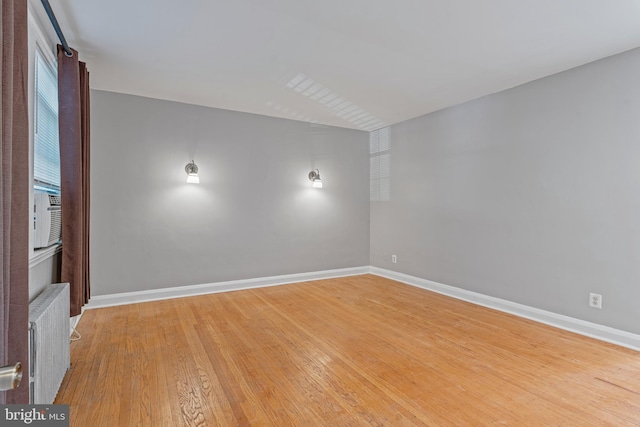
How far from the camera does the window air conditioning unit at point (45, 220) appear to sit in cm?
215

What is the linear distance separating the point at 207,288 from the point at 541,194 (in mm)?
4352

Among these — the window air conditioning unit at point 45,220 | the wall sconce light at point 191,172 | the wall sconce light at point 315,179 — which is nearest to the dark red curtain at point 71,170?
the window air conditioning unit at point 45,220

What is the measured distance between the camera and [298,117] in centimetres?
514

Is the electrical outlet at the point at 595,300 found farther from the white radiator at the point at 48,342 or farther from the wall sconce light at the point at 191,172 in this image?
the wall sconce light at the point at 191,172

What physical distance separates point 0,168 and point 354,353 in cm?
260

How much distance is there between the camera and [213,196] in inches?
184

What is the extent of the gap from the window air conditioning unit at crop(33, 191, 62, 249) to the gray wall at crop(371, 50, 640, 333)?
439 centimetres

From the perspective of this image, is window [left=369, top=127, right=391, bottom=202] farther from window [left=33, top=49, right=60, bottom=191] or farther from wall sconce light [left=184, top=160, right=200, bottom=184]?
window [left=33, top=49, right=60, bottom=191]

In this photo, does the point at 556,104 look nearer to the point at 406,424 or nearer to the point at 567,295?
the point at 567,295

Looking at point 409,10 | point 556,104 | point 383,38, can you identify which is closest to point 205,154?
point 383,38

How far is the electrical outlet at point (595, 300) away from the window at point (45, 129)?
4859 mm

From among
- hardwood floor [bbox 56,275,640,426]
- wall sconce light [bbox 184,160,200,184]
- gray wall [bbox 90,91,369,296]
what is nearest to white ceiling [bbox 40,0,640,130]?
gray wall [bbox 90,91,369,296]

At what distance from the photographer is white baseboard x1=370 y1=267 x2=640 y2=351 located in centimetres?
296

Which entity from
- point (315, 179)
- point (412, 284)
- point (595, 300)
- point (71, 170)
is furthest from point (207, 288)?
point (595, 300)
